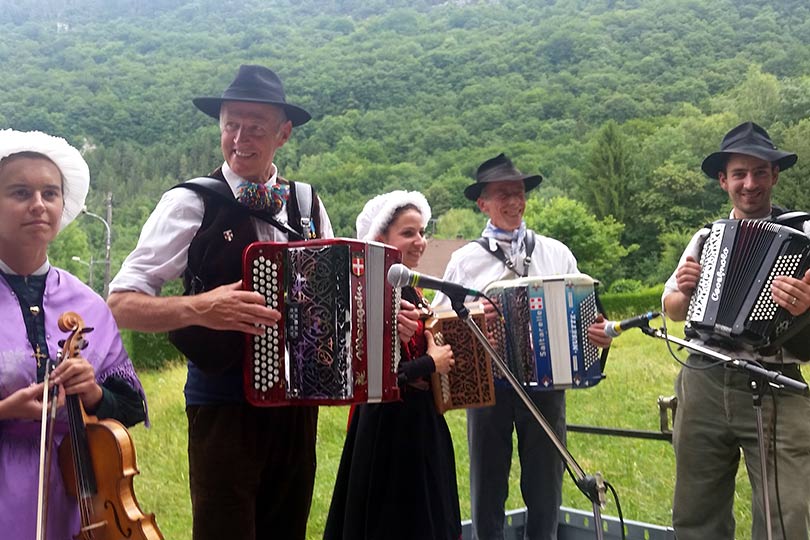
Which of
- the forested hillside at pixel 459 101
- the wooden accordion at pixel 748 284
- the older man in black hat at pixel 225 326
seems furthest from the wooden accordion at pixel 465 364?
the forested hillside at pixel 459 101

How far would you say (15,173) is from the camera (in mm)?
2414

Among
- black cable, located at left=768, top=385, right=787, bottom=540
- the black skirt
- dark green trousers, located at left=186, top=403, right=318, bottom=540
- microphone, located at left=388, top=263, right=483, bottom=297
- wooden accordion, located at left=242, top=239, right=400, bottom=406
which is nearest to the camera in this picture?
microphone, located at left=388, top=263, right=483, bottom=297

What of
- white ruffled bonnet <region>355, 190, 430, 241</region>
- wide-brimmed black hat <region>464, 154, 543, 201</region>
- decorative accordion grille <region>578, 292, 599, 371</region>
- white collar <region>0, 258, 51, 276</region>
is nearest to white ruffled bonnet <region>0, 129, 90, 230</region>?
white collar <region>0, 258, 51, 276</region>

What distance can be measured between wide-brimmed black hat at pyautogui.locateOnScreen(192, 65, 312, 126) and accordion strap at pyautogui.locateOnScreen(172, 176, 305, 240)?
363mm

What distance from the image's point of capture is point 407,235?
3.82 metres

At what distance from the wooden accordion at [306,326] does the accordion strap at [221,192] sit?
1.05ft

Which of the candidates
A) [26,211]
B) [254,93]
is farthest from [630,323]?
[26,211]

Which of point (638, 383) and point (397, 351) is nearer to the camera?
point (397, 351)

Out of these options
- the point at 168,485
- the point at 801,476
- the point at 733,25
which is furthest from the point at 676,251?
the point at 801,476

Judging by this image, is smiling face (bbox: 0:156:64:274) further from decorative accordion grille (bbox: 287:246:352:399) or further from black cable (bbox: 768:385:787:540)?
black cable (bbox: 768:385:787:540)

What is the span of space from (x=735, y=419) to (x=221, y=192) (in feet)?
8.45

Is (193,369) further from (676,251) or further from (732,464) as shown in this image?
(676,251)

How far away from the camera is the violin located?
2.16m

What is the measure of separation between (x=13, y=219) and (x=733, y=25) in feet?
248
